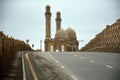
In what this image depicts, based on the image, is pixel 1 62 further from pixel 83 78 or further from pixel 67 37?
pixel 67 37

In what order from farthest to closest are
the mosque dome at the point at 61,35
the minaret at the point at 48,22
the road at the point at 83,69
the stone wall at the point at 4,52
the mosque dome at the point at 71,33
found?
the minaret at the point at 48,22 → the mosque dome at the point at 71,33 → the mosque dome at the point at 61,35 → the stone wall at the point at 4,52 → the road at the point at 83,69

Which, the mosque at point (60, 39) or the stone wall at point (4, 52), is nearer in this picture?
the stone wall at point (4, 52)

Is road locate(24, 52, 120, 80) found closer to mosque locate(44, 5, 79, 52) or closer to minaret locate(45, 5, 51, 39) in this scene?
mosque locate(44, 5, 79, 52)

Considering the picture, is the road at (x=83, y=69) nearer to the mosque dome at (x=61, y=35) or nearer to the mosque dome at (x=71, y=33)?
the mosque dome at (x=61, y=35)

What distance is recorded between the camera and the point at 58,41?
13825cm

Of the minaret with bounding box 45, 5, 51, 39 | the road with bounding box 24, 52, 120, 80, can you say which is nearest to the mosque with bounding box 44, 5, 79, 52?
the minaret with bounding box 45, 5, 51, 39

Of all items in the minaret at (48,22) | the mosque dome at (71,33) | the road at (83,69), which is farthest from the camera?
the minaret at (48,22)

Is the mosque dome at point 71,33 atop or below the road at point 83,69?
atop

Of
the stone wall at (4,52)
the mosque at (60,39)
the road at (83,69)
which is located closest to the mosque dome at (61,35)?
the mosque at (60,39)

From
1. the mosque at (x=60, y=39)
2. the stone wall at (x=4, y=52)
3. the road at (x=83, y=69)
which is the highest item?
the mosque at (x=60, y=39)

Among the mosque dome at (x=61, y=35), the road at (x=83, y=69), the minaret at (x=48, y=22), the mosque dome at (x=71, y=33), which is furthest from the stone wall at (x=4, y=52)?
the minaret at (x=48, y=22)

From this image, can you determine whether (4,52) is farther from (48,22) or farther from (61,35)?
(48,22)

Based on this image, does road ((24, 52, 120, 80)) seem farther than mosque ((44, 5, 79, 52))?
No

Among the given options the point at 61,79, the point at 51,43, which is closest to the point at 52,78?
the point at 61,79
